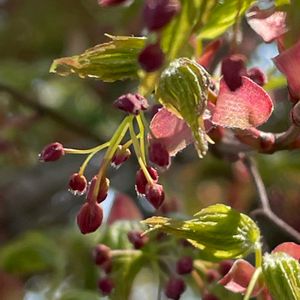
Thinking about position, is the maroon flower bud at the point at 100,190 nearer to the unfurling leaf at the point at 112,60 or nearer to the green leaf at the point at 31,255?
the unfurling leaf at the point at 112,60

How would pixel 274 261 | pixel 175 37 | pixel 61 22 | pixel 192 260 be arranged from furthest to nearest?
1. pixel 61 22
2. pixel 192 260
3. pixel 274 261
4. pixel 175 37

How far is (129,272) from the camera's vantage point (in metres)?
1.04

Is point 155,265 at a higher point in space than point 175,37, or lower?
lower

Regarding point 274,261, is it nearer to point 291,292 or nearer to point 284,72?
point 291,292

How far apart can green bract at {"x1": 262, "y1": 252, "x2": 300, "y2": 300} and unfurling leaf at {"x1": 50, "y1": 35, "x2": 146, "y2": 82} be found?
196 millimetres

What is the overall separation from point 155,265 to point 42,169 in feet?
2.18

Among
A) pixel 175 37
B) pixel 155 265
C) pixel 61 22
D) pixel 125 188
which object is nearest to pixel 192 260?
pixel 155 265

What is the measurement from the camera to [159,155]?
0.77 meters

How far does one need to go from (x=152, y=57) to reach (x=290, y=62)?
13cm

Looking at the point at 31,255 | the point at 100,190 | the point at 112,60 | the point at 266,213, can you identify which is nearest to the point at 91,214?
the point at 100,190

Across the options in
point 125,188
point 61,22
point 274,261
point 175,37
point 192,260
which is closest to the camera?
point 175,37

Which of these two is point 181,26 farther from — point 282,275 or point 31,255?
point 31,255

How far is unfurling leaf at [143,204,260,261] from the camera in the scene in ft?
2.71

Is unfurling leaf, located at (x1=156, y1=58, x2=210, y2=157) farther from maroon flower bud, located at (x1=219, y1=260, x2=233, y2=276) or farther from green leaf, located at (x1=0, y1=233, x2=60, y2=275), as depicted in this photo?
green leaf, located at (x1=0, y1=233, x2=60, y2=275)
